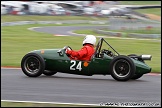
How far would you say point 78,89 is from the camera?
8906 mm

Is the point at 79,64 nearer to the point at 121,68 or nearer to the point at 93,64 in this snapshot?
the point at 93,64

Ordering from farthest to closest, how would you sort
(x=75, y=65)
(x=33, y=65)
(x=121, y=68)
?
(x=33, y=65)
(x=75, y=65)
(x=121, y=68)

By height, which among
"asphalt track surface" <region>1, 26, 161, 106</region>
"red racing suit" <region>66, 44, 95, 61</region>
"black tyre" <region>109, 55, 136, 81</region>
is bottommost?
"asphalt track surface" <region>1, 26, 161, 106</region>

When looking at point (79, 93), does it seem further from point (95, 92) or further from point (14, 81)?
point (14, 81)

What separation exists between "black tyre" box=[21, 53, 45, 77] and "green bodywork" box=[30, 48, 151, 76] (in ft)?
0.55

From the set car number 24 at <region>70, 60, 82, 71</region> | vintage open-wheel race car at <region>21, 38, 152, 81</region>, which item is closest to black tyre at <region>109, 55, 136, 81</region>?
vintage open-wheel race car at <region>21, 38, 152, 81</region>

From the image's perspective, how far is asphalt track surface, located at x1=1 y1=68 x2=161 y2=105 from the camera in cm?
783

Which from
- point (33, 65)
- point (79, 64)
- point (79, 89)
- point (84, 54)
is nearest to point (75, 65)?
point (79, 64)

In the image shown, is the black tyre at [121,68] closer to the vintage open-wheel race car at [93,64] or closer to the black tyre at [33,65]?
the vintage open-wheel race car at [93,64]

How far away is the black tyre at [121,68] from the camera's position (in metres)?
9.84

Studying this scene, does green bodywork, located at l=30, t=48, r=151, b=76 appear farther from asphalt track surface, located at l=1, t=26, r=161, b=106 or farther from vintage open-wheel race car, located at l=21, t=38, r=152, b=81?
asphalt track surface, located at l=1, t=26, r=161, b=106

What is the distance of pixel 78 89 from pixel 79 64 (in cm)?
135

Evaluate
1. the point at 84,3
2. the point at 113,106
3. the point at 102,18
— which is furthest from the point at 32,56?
the point at 84,3

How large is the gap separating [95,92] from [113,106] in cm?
150
